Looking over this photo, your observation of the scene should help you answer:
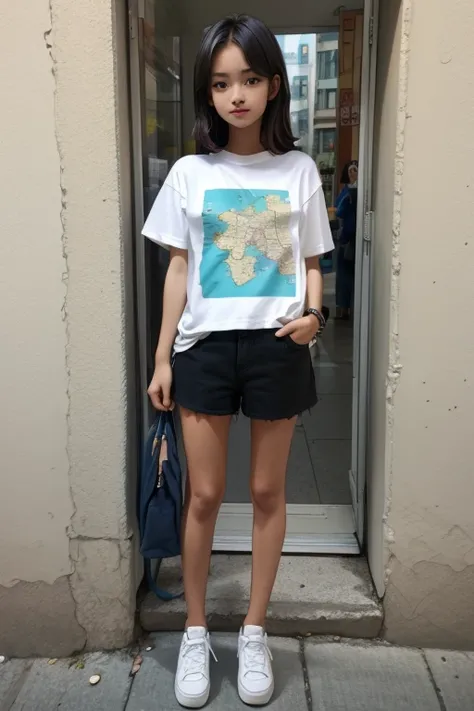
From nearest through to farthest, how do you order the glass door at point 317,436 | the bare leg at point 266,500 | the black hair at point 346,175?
the bare leg at point 266,500, the glass door at point 317,436, the black hair at point 346,175

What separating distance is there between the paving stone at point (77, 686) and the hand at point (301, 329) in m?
1.24

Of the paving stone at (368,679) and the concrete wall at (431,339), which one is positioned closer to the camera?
the concrete wall at (431,339)

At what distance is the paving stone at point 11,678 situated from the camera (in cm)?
202

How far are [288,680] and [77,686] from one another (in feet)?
2.23

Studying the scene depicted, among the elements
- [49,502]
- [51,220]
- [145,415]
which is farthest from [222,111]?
[49,502]

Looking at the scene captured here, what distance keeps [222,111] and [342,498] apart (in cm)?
189

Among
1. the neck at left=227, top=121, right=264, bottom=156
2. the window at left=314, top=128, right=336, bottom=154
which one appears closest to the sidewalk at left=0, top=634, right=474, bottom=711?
the neck at left=227, top=121, right=264, bottom=156

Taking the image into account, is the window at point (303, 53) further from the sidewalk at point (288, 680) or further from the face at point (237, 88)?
the sidewalk at point (288, 680)

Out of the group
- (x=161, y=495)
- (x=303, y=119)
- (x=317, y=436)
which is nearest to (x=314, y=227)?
(x=161, y=495)

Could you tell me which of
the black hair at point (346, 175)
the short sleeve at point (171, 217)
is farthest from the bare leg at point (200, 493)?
the black hair at point (346, 175)

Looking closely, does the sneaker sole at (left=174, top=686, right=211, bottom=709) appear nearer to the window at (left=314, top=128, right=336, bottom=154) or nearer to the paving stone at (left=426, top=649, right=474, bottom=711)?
the paving stone at (left=426, top=649, right=474, bottom=711)

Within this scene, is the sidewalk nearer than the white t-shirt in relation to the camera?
No

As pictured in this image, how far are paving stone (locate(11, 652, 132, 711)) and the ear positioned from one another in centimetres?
186

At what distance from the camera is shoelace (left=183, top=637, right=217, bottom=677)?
1.98 m
